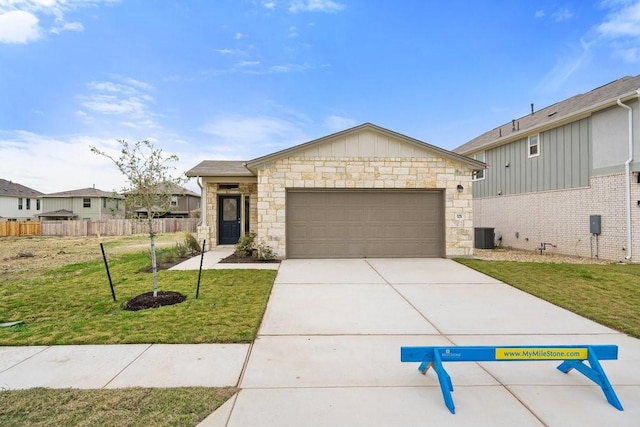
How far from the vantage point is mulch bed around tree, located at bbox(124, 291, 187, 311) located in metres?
5.56

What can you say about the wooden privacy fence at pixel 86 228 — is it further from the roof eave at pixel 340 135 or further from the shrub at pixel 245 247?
the roof eave at pixel 340 135

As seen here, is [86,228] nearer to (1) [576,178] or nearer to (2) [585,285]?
(2) [585,285]

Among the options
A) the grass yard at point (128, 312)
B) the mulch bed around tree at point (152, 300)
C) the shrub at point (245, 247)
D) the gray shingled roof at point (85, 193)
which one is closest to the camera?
the grass yard at point (128, 312)

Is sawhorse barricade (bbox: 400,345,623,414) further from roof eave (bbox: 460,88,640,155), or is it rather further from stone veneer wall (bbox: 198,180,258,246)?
stone veneer wall (bbox: 198,180,258,246)

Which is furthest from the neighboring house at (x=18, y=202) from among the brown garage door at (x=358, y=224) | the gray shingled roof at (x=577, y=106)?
the gray shingled roof at (x=577, y=106)

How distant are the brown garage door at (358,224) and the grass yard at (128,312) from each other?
108 inches

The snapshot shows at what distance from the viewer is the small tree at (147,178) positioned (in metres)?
5.55

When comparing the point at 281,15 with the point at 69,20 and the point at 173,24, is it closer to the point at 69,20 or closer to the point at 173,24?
the point at 173,24

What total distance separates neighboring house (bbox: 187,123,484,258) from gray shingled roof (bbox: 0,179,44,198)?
41434 millimetres

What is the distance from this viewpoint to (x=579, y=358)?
289cm

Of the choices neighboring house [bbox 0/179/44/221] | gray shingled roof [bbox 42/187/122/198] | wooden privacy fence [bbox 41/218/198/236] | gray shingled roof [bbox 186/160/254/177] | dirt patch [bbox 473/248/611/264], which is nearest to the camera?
dirt patch [bbox 473/248/611/264]

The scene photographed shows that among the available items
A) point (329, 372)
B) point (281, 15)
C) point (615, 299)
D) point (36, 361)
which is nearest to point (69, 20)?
point (281, 15)

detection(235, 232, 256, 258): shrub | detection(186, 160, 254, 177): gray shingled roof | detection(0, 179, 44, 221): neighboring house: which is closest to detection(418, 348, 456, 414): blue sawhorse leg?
detection(235, 232, 256, 258): shrub

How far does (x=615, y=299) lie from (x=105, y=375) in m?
8.31
